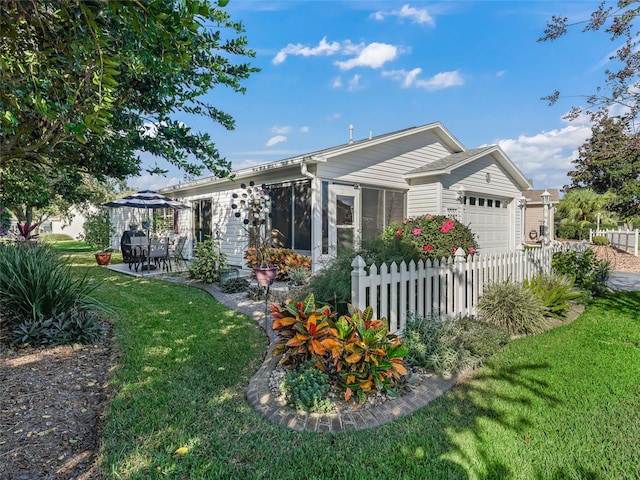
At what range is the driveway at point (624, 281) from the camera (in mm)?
8672

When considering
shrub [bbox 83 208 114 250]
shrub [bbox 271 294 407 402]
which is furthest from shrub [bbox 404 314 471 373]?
shrub [bbox 83 208 114 250]

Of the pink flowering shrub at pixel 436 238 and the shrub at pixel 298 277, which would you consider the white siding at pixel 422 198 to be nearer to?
the pink flowering shrub at pixel 436 238

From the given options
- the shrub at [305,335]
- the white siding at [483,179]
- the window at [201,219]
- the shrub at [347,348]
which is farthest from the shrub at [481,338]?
the window at [201,219]

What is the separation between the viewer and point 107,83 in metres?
2.19

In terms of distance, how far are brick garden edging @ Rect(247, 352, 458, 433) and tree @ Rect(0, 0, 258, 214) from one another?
250cm

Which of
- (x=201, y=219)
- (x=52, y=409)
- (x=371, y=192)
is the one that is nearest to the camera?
(x=52, y=409)

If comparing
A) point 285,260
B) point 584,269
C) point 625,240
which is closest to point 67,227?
point 285,260

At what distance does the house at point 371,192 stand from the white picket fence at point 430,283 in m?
3.00

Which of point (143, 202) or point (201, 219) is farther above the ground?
point (143, 202)

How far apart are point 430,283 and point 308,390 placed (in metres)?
2.52

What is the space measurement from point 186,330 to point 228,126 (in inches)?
141

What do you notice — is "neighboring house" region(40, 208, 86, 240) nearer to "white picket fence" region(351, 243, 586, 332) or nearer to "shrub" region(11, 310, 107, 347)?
"shrub" region(11, 310, 107, 347)

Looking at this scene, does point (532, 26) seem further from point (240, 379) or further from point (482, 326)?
point (240, 379)

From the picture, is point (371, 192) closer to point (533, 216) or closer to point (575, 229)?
point (533, 216)
